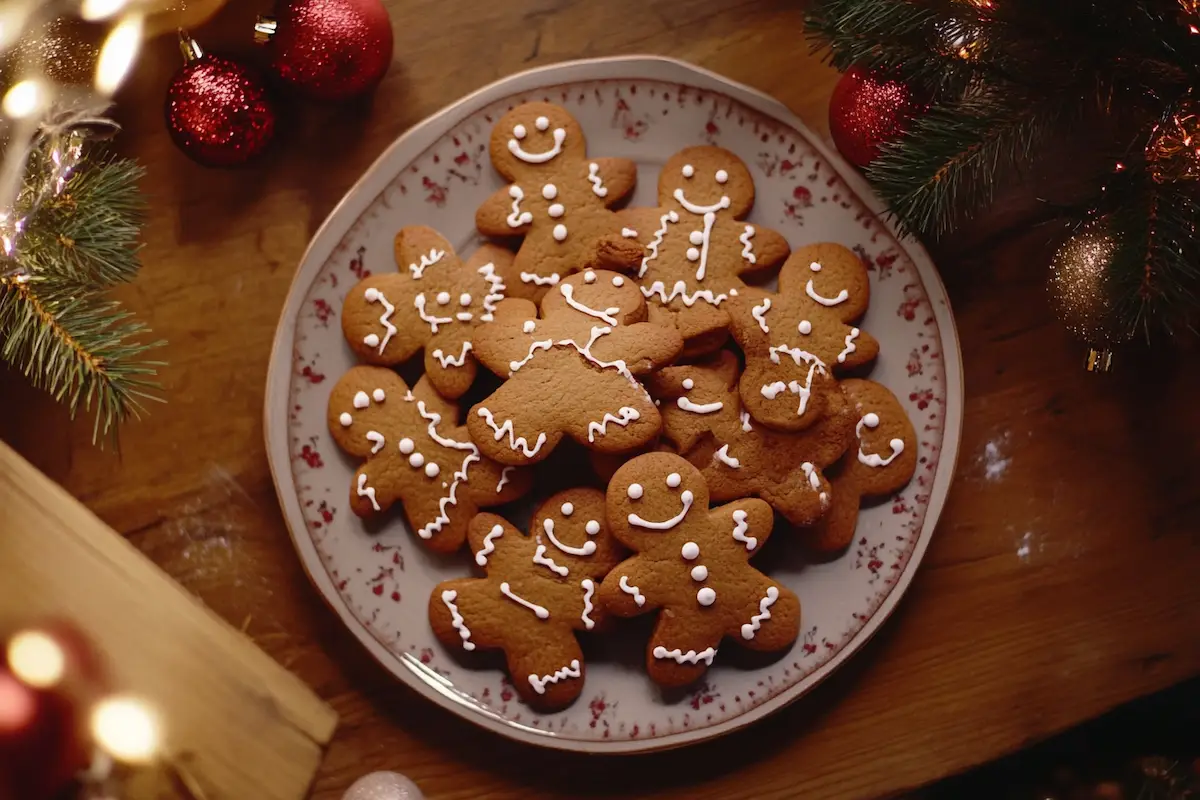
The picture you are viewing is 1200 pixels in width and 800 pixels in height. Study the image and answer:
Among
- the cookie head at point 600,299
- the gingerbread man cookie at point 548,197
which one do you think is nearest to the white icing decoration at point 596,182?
the gingerbread man cookie at point 548,197

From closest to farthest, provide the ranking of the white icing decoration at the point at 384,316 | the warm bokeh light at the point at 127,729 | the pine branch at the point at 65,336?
the pine branch at the point at 65,336 < the warm bokeh light at the point at 127,729 < the white icing decoration at the point at 384,316

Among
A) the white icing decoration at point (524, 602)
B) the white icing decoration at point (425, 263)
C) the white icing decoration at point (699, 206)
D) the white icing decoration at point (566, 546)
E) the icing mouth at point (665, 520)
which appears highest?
the white icing decoration at point (699, 206)

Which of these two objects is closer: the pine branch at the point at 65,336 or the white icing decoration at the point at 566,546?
the pine branch at the point at 65,336

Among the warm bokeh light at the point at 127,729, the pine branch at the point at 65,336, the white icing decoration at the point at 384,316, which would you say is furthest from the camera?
the white icing decoration at the point at 384,316

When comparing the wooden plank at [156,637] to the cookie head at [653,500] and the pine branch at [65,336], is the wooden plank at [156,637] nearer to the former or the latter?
the pine branch at [65,336]

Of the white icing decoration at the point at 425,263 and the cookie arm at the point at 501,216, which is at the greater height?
the cookie arm at the point at 501,216

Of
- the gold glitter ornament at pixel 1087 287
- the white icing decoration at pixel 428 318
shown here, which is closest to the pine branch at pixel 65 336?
the white icing decoration at pixel 428 318

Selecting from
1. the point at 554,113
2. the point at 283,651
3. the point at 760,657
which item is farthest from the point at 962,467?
the point at 283,651

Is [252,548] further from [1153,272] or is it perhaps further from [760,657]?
[1153,272]
